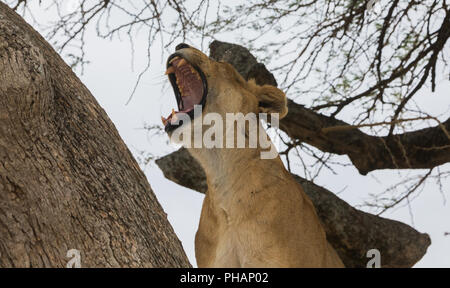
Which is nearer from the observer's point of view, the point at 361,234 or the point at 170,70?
the point at 170,70

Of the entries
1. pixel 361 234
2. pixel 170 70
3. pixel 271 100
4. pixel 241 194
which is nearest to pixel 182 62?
pixel 170 70

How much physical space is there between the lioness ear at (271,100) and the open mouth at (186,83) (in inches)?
14.1

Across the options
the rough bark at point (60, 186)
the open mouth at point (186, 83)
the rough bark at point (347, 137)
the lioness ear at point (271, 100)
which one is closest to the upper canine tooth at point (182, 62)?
the open mouth at point (186, 83)

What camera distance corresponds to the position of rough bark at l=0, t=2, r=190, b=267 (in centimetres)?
188

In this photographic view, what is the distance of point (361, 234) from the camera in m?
4.66

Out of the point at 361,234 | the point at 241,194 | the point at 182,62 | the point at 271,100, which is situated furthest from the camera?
the point at 361,234

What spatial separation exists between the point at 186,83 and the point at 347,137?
1932 millimetres

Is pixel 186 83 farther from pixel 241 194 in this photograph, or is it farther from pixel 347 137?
pixel 347 137

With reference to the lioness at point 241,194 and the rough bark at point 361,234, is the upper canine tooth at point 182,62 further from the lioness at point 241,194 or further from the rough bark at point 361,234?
the rough bark at point 361,234

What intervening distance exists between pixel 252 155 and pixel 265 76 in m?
1.57

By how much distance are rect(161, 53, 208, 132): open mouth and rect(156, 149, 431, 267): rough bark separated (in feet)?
4.57

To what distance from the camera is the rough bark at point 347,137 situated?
198 inches

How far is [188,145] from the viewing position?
364 centimetres
